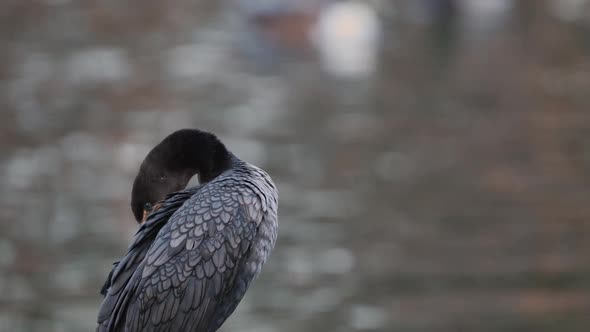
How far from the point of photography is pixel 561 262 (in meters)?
10.7

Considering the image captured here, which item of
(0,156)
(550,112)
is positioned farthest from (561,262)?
(0,156)

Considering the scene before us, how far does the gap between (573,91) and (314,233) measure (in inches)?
219

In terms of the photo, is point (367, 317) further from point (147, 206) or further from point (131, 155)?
point (147, 206)

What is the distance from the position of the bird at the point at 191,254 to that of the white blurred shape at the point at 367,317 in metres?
4.19

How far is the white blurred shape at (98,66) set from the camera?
15281 mm

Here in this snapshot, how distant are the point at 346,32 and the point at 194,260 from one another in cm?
1367

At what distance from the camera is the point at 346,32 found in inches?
728

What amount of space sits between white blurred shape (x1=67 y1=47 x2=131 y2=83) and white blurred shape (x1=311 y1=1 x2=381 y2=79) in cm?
320

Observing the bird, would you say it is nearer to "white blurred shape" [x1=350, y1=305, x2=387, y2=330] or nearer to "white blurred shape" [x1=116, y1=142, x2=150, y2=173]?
"white blurred shape" [x1=350, y1=305, x2=387, y2=330]

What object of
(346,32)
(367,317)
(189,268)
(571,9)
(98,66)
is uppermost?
(571,9)

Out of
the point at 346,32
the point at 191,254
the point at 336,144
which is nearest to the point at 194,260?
the point at 191,254

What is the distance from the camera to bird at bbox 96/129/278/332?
505 cm

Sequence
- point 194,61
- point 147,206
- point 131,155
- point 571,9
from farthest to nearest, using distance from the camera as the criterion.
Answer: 1. point 571,9
2. point 194,61
3. point 131,155
4. point 147,206

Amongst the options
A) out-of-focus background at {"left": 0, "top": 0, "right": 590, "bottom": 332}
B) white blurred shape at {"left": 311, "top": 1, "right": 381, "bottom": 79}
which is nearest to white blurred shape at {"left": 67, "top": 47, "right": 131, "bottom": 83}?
out-of-focus background at {"left": 0, "top": 0, "right": 590, "bottom": 332}
